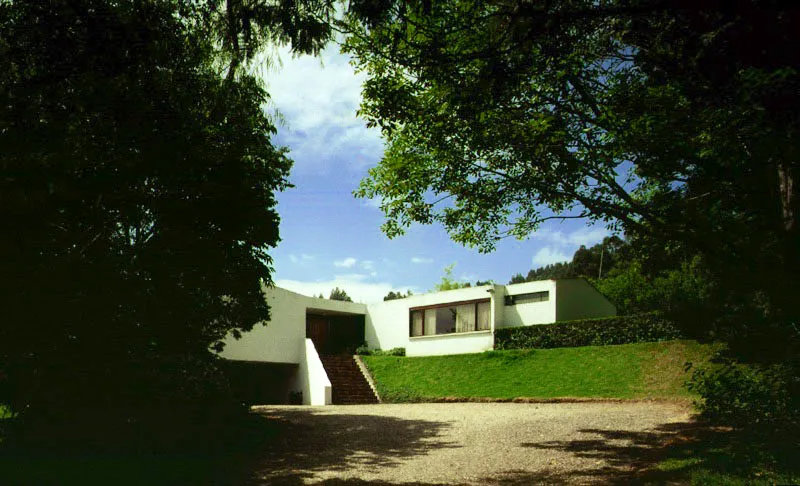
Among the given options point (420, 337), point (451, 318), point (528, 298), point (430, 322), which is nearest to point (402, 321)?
point (420, 337)

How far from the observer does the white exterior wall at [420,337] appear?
29.1 meters

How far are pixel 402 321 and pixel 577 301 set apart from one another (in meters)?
9.21

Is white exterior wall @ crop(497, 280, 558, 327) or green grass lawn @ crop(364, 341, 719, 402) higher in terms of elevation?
white exterior wall @ crop(497, 280, 558, 327)

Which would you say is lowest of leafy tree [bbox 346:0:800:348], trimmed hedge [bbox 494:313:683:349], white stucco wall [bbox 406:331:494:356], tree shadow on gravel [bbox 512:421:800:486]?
tree shadow on gravel [bbox 512:421:800:486]

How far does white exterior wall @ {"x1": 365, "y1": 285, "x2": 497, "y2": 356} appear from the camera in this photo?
29109mm

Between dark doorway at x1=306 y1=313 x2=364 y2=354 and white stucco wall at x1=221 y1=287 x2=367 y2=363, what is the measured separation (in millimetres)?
3756

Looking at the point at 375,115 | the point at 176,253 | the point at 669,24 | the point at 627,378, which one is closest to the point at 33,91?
the point at 176,253

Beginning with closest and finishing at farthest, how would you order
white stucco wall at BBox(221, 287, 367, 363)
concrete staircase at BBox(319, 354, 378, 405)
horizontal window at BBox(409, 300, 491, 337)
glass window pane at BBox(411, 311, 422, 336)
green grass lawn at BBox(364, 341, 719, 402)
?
green grass lawn at BBox(364, 341, 719, 402) < concrete staircase at BBox(319, 354, 378, 405) < white stucco wall at BBox(221, 287, 367, 363) < horizontal window at BBox(409, 300, 491, 337) < glass window pane at BBox(411, 311, 422, 336)

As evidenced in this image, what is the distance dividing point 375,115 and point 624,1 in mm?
4231

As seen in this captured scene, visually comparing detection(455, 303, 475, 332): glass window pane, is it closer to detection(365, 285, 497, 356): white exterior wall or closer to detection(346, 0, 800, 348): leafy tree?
detection(365, 285, 497, 356): white exterior wall

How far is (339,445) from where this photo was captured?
11930 millimetres

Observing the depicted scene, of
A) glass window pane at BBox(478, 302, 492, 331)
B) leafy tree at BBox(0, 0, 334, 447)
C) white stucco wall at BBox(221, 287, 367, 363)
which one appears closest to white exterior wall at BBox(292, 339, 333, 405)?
white stucco wall at BBox(221, 287, 367, 363)

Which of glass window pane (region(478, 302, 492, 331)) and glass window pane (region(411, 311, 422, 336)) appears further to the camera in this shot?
glass window pane (region(411, 311, 422, 336))

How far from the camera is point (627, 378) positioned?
66.1 feet
